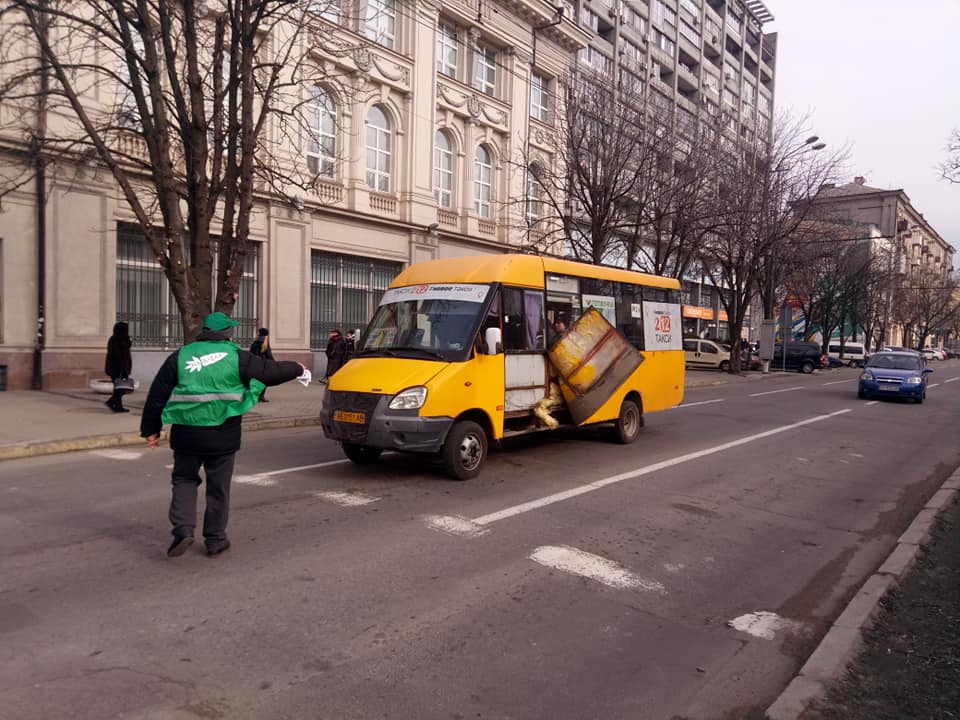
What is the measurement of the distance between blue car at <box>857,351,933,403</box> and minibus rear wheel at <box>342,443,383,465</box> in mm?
17671

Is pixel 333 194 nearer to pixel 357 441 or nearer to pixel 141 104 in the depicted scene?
pixel 141 104

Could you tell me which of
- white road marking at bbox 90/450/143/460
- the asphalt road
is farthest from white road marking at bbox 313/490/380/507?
white road marking at bbox 90/450/143/460

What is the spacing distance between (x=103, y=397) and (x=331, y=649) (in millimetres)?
13124

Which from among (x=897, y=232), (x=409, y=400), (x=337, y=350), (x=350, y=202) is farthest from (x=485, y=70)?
(x=897, y=232)

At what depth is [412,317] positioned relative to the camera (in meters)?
8.81

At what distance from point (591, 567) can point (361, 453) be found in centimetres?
420

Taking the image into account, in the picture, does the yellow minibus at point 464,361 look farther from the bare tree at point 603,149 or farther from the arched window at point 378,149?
the arched window at point 378,149

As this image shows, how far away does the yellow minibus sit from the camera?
7.68 m

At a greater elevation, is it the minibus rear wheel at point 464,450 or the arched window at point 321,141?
the arched window at point 321,141

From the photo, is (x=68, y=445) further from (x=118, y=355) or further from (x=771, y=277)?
(x=771, y=277)

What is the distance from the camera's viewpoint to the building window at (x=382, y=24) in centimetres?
2286

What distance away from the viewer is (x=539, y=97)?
30.0 meters

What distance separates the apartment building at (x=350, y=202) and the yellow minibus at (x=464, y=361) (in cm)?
626

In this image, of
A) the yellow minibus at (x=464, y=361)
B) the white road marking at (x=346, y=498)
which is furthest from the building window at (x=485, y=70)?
the white road marking at (x=346, y=498)
